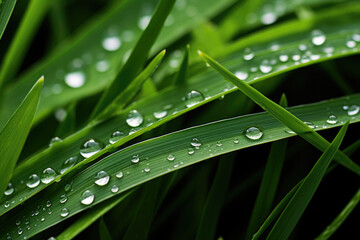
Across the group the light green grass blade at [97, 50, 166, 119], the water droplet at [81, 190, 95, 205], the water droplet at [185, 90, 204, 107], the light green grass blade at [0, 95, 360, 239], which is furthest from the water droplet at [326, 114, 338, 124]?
the water droplet at [81, 190, 95, 205]

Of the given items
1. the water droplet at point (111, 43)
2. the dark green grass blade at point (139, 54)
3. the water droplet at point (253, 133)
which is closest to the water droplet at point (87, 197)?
the dark green grass blade at point (139, 54)

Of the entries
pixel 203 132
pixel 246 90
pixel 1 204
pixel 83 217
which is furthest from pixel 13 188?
pixel 246 90

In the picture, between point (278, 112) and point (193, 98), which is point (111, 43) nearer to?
point (193, 98)

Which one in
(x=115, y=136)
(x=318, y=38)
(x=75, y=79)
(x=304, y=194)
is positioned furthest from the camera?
(x=75, y=79)

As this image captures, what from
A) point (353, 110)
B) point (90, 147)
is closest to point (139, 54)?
point (90, 147)

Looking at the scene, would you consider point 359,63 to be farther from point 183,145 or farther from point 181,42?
point 183,145
